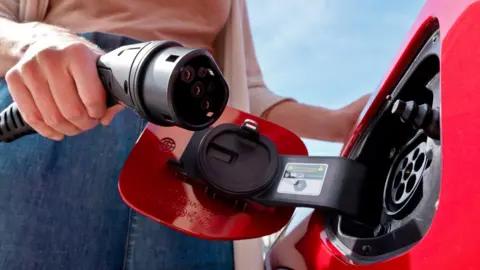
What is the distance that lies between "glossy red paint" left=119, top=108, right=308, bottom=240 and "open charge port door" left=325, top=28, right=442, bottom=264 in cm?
8

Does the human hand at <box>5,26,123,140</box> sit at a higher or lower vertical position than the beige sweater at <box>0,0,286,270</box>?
higher

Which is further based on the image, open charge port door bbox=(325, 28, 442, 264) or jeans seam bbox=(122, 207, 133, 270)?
jeans seam bbox=(122, 207, 133, 270)

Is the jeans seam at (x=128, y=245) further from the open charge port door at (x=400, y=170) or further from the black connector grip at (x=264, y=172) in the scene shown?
the open charge port door at (x=400, y=170)

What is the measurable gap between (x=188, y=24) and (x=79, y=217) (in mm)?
326

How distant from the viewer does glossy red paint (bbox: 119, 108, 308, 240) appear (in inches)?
20.5

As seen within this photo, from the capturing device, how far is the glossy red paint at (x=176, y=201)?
52 centimetres

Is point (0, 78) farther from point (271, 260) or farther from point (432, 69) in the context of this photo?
point (432, 69)

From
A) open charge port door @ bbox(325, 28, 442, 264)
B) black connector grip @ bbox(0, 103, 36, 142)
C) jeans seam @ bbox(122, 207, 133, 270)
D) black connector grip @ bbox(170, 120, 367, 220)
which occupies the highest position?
open charge port door @ bbox(325, 28, 442, 264)

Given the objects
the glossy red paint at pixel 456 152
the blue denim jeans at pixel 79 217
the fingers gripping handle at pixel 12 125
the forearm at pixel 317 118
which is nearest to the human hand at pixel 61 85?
the fingers gripping handle at pixel 12 125

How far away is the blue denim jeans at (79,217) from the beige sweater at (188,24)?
0.09m

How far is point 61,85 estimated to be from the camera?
18.0 inches

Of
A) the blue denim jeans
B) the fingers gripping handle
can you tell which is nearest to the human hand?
the fingers gripping handle

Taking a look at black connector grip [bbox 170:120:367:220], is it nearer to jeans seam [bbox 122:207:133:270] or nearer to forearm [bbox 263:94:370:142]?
jeans seam [bbox 122:207:133:270]

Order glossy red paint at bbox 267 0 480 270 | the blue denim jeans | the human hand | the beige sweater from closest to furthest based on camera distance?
glossy red paint at bbox 267 0 480 270, the human hand, the blue denim jeans, the beige sweater
